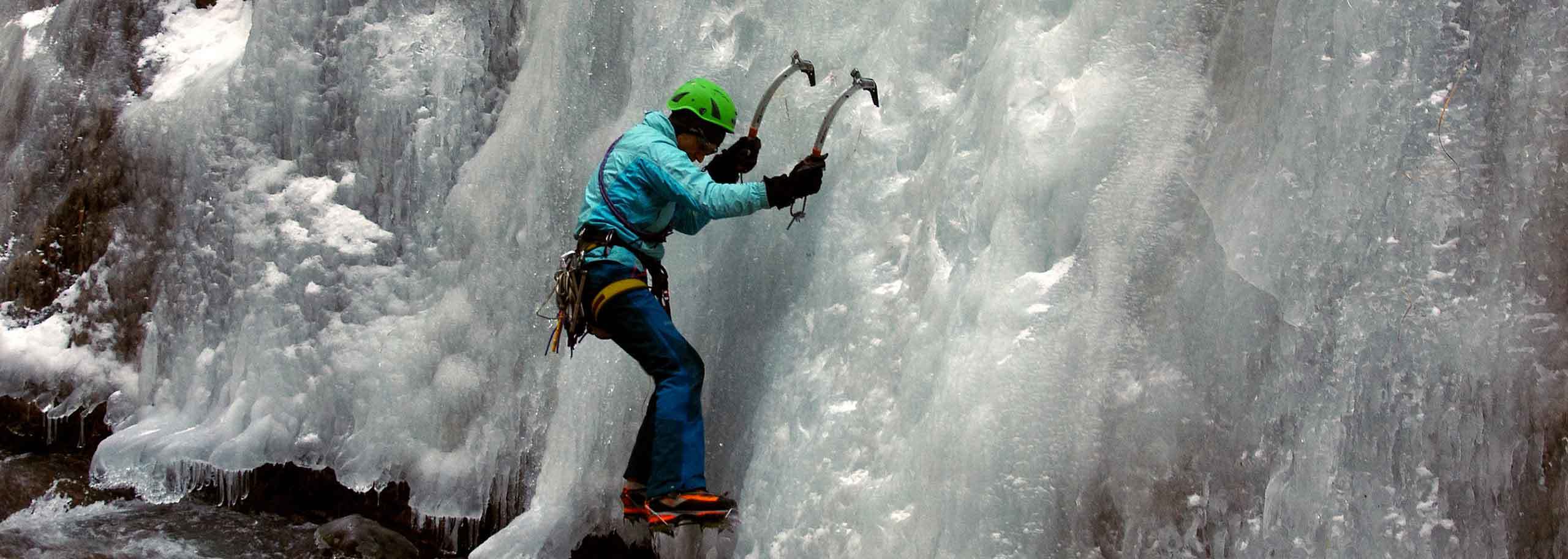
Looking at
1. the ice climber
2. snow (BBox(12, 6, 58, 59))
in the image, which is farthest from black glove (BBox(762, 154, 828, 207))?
snow (BBox(12, 6, 58, 59))

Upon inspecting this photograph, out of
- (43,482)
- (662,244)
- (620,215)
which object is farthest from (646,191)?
(43,482)

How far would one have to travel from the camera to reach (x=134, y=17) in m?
6.63

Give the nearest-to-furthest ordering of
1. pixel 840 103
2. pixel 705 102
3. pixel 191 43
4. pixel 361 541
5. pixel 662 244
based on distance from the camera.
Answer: pixel 840 103 < pixel 705 102 < pixel 662 244 < pixel 361 541 < pixel 191 43

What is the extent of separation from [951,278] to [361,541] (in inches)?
105

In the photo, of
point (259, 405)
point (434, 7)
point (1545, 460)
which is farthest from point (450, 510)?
point (1545, 460)

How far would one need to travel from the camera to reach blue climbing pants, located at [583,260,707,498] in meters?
3.68

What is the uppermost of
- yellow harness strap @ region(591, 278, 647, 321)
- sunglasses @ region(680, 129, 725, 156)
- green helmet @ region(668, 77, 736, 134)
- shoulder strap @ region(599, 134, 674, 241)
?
green helmet @ region(668, 77, 736, 134)

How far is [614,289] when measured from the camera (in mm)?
3801

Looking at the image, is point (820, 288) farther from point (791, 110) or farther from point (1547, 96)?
point (1547, 96)

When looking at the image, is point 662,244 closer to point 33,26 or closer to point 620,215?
point 620,215

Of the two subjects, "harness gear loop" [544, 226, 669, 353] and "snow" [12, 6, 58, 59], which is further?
"snow" [12, 6, 58, 59]

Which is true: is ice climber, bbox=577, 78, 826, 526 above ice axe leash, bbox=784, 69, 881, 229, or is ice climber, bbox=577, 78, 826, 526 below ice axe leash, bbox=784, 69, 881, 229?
below

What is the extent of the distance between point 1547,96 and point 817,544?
2256 millimetres

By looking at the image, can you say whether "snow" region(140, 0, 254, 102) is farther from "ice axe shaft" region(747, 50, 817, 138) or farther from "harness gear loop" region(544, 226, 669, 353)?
"ice axe shaft" region(747, 50, 817, 138)
